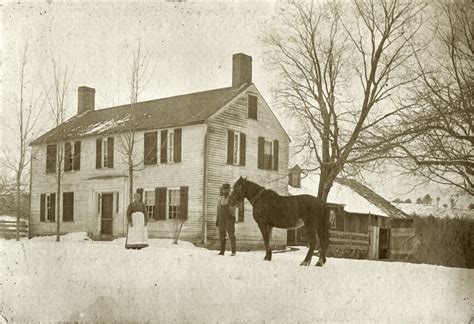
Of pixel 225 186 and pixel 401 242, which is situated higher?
pixel 225 186

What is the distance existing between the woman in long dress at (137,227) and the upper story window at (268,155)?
3.55 feet

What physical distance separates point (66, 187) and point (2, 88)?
1.17m

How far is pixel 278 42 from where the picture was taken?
15.4 feet

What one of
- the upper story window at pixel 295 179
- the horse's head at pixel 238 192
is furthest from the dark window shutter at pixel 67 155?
the upper story window at pixel 295 179

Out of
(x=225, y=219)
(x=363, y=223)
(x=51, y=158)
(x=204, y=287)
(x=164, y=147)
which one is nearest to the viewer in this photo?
(x=204, y=287)

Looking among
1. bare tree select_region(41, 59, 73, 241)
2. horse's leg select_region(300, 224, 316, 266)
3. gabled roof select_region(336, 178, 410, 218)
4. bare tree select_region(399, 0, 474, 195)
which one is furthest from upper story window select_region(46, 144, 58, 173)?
bare tree select_region(399, 0, 474, 195)

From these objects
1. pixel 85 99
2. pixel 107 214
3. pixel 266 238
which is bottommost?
pixel 266 238

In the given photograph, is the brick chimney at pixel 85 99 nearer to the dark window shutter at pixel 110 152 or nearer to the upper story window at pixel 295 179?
the dark window shutter at pixel 110 152

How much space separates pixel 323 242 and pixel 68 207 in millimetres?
2311

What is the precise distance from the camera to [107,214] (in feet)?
15.1

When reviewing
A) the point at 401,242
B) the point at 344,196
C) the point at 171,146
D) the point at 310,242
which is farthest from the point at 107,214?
the point at 401,242

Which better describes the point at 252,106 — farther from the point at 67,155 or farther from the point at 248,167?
the point at 67,155

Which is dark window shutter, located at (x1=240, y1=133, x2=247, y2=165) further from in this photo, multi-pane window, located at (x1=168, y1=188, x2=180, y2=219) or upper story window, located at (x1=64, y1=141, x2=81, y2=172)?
upper story window, located at (x1=64, y1=141, x2=81, y2=172)

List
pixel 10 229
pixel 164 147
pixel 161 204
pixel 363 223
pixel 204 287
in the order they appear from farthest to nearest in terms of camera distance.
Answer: pixel 363 223 → pixel 10 229 → pixel 164 147 → pixel 161 204 → pixel 204 287
